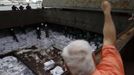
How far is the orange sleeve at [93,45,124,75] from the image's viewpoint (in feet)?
3.14

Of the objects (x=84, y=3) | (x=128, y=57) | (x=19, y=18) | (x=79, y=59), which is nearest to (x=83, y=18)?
(x=84, y=3)

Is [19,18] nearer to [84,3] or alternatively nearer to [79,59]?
[84,3]

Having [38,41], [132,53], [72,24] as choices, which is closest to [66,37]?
[72,24]

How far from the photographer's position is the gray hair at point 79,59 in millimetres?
877

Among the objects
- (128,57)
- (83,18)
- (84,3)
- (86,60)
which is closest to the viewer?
(86,60)

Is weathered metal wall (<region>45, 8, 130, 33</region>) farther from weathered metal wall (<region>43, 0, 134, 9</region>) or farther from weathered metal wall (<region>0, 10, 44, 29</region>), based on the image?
weathered metal wall (<region>0, 10, 44, 29</region>)

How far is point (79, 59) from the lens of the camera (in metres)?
0.89

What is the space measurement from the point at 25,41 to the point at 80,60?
5.59 metres

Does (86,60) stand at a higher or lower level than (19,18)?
higher

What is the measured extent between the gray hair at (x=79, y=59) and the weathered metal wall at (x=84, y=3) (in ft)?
12.8

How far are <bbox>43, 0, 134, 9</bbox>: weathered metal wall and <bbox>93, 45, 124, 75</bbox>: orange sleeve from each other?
12.2ft

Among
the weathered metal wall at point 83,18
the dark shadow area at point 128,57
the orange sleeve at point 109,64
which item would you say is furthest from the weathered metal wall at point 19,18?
the orange sleeve at point 109,64

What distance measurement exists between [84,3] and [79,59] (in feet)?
17.7

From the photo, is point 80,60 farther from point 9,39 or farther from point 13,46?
point 9,39
